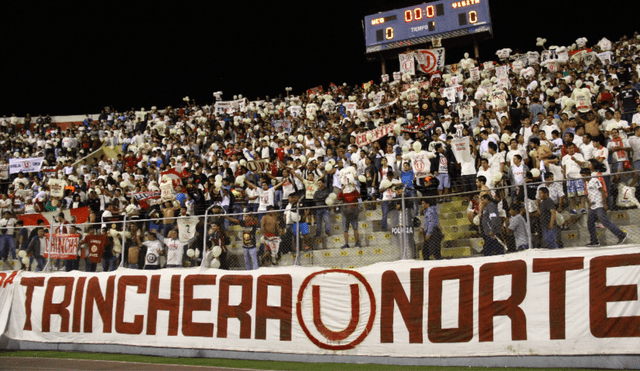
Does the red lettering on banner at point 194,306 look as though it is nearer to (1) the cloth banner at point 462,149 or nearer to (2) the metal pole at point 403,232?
(2) the metal pole at point 403,232

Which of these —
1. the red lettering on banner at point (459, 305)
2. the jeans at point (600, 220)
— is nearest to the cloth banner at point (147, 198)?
the red lettering on banner at point (459, 305)

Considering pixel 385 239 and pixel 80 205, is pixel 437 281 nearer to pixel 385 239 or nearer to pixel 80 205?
pixel 385 239

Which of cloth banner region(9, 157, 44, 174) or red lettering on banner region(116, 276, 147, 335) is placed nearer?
red lettering on banner region(116, 276, 147, 335)

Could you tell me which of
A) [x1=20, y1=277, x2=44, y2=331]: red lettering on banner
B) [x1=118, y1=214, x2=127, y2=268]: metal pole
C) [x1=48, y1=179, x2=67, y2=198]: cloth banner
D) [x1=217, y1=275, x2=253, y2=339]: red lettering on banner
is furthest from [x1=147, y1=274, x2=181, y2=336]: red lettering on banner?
[x1=48, y1=179, x2=67, y2=198]: cloth banner

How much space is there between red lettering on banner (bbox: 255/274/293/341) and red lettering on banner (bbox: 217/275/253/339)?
189mm

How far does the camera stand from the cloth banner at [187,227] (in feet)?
33.9

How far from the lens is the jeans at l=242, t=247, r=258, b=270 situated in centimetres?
1009

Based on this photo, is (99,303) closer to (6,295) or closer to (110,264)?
(110,264)

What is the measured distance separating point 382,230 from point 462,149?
555 cm

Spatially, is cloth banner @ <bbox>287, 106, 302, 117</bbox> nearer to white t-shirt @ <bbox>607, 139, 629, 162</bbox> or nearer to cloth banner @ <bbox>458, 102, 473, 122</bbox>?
cloth banner @ <bbox>458, 102, 473, 122</bbox>

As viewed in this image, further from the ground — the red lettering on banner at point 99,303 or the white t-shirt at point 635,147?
the white t-shirt at point 635,147

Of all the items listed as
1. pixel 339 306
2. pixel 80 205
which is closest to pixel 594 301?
pixel 339 306

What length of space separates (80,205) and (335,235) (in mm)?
11755

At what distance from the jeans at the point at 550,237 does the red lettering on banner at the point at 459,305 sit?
1.12 m
